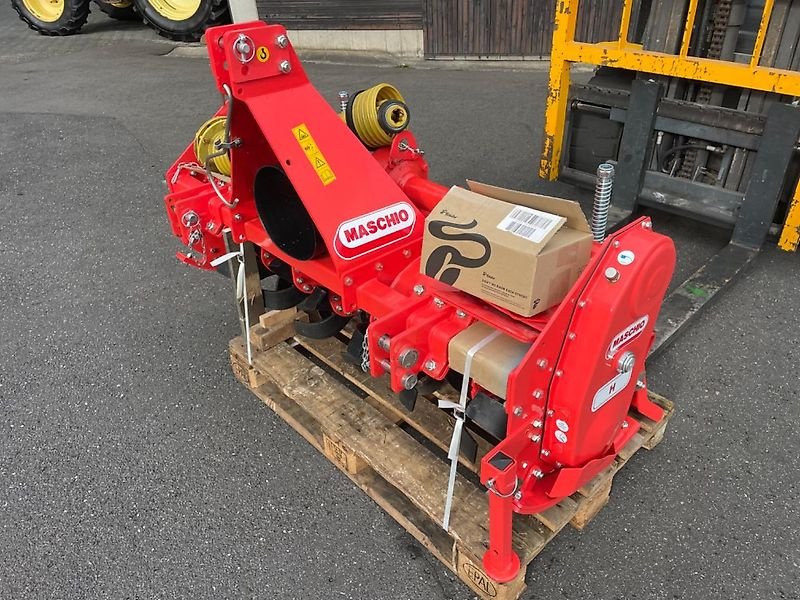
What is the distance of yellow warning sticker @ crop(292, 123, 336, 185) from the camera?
2066 millimetres

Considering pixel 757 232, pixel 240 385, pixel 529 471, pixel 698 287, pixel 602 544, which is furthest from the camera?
pixel 757 232

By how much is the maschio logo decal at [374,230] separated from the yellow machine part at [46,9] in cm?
1102

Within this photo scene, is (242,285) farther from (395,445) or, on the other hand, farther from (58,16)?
(58,16)

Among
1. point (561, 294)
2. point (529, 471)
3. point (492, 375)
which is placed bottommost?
point (529, 471)

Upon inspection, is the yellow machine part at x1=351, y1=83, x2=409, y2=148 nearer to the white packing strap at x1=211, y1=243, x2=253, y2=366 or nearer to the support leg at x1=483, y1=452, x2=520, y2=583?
the white packing strap at x1=211, y1=243, x2=253, y2=366

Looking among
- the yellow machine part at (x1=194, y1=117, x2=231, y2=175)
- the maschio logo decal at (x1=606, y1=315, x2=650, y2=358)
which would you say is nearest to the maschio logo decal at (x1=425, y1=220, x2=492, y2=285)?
the maschio logo decal at (x1=606, y1=315, x2=650, y2=358)

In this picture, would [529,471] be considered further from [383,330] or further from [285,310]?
[285,310]

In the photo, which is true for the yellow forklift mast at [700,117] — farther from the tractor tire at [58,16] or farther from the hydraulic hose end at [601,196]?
the tractor tire at [58,16]

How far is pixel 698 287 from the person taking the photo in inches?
130

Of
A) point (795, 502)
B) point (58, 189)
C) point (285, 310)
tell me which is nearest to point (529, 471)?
point (795, 502)

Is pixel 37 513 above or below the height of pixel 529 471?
below

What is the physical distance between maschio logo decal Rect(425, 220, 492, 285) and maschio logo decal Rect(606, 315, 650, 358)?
0.43 metres

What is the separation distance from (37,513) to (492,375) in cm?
195

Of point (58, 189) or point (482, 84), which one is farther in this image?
point (482, 84)
